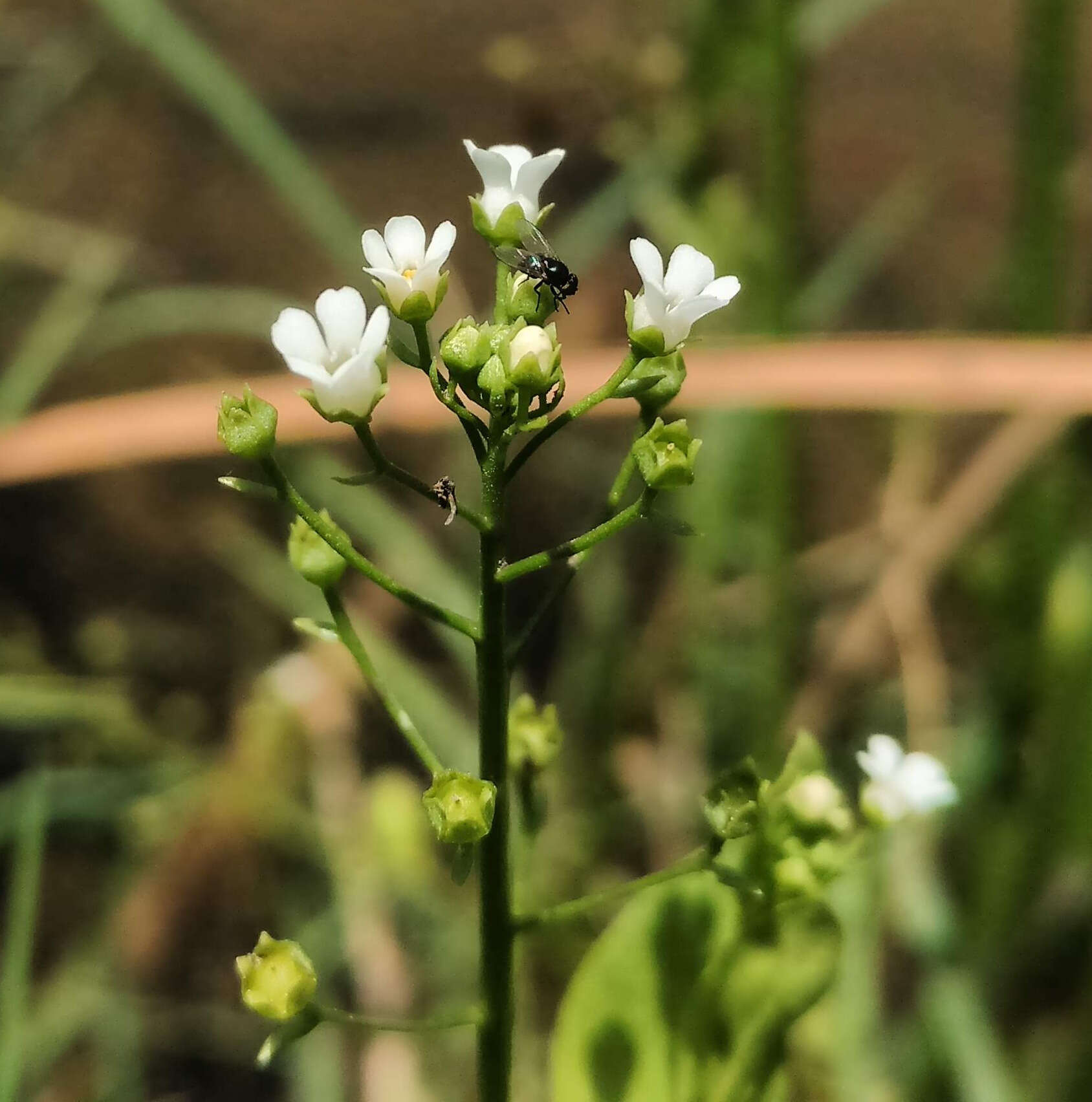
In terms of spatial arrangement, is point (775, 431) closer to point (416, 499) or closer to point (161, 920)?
point (416, 499)

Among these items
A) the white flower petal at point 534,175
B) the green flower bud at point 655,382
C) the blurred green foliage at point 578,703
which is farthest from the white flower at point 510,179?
the blurred green foliage at point 578,703

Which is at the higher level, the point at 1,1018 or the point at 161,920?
A: the point at 161,920

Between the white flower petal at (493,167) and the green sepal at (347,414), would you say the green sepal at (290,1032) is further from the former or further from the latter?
the white flower petal at (493,167)

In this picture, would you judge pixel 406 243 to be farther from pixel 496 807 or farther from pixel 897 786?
pixel 897 786

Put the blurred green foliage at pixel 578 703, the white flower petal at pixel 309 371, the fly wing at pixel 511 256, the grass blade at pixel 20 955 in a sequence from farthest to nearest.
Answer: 1. the blurred green foliage at pixel 578 703
2. the grass blade at pixel 20 955
3. the fly wing at pixel 511 256
4. the white flower petal at pixel 309 371

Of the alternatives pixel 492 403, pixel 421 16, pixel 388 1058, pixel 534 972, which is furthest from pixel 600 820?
pixel 421 16

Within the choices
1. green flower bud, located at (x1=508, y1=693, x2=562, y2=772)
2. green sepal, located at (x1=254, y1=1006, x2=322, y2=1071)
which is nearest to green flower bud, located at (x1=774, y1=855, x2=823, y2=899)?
green flower bud, located at (x1=508, y1=693, x2=562, y2=772)

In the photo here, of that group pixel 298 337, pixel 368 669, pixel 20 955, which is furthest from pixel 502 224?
pixel 20 955
